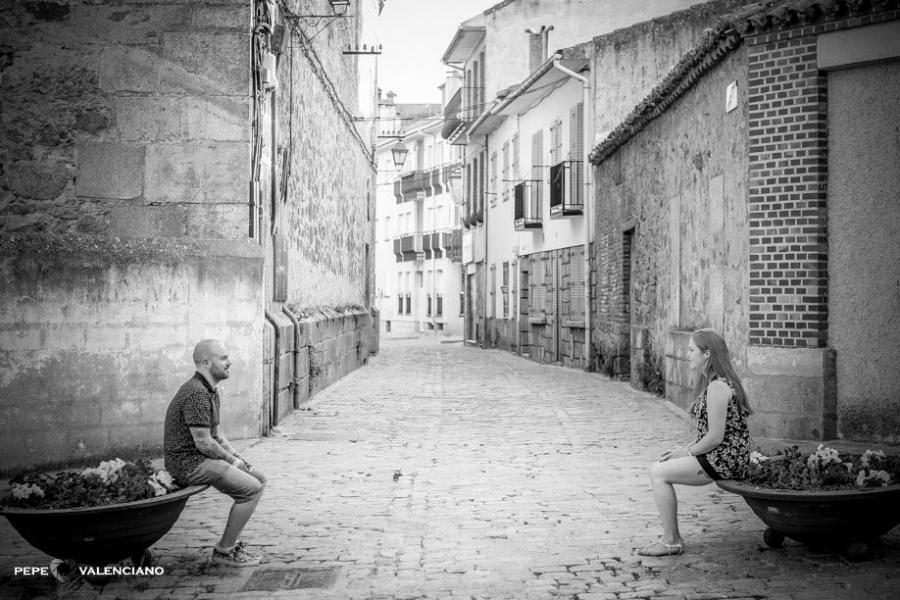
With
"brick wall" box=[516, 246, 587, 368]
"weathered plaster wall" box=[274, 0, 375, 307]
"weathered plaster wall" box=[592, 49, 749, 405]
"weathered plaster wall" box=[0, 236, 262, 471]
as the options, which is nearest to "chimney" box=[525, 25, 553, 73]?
"brick wall" box=[516, 246, 587, 368]

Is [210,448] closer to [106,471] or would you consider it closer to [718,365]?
[106,471]

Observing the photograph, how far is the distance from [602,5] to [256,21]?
1978 centimetres

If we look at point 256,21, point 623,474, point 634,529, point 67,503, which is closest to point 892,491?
point 634,529

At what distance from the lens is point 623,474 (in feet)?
27.4

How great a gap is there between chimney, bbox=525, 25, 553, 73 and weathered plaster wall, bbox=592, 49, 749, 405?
11.6 metres

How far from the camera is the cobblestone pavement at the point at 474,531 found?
5.10 meters

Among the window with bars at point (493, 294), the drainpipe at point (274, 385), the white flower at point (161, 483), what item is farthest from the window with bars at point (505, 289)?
the white flower at point (161, 483)

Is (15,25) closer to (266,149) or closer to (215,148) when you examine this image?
(215,148)

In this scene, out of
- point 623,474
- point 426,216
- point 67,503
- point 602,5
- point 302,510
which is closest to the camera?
point 67,503

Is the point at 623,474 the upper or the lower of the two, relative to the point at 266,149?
lower

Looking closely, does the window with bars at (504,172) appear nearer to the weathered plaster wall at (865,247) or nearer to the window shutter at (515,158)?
the window shutter at (515,158)

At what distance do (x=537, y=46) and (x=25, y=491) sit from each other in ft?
90.5

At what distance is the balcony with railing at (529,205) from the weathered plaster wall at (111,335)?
52.6 feet

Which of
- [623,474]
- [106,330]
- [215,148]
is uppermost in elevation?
[215,148]
